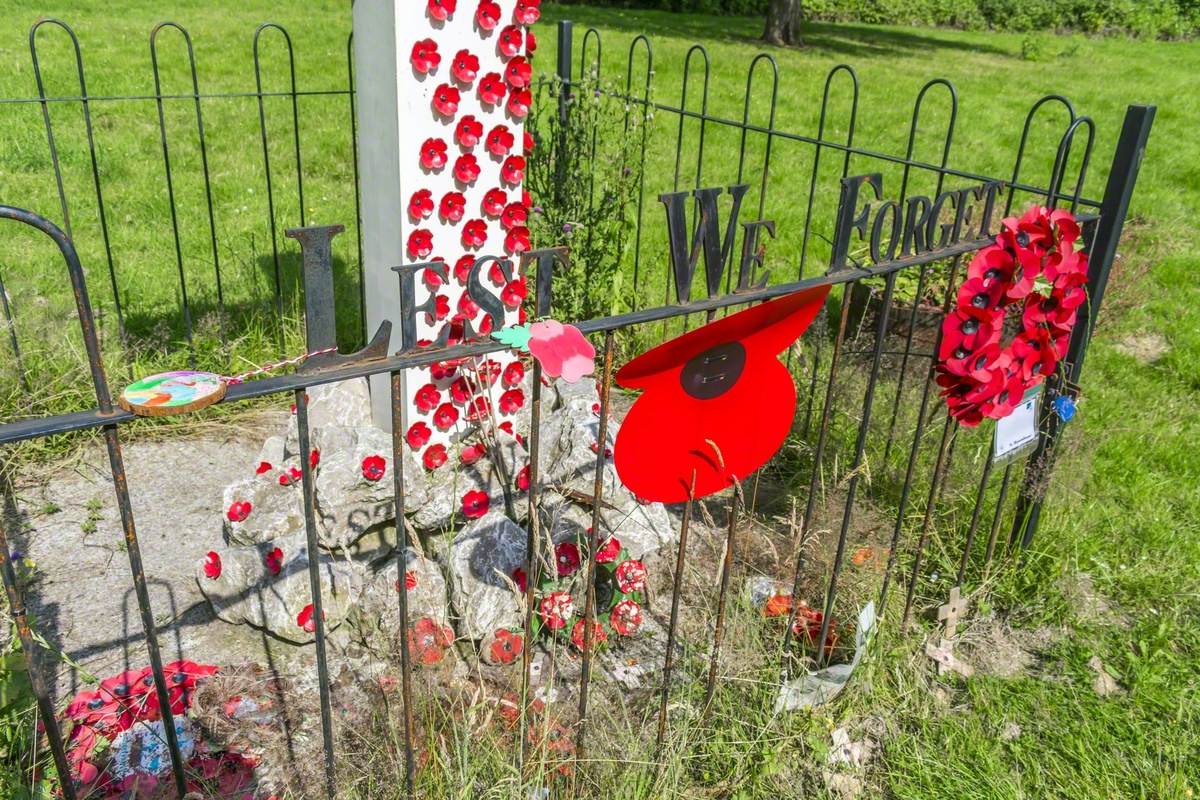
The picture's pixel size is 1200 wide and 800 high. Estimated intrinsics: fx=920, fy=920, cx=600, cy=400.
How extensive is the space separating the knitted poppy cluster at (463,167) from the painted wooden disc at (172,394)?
4.49 feet

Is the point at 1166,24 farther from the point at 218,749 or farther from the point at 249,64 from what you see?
the point at 218,749

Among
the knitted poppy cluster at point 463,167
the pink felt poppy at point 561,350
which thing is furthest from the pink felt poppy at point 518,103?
the pink felt poppy at point 561,350

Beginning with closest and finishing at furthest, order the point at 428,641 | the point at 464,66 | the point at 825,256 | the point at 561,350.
A: 1. the point at 561,350
2. the point at 428,641
3. the point at 464,66
4. the point at 825,256

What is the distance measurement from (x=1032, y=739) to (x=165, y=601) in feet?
7.85

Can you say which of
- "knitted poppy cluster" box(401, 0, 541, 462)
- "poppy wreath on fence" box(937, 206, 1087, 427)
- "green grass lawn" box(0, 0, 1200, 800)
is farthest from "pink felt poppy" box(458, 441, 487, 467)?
"poppy wreath on fence" box(937, 206, 1087, 427)

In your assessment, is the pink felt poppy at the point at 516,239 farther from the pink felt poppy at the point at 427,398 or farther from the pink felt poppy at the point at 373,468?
the pink felt poppy at the point at 373,468

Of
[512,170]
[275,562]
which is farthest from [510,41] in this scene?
[275,562]

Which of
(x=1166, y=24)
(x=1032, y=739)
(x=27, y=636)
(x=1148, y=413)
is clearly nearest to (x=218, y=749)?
(x=27, y=636)

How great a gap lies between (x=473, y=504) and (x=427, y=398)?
0.39m

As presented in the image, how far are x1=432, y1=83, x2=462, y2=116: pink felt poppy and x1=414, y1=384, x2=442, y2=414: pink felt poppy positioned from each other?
83 centimetres

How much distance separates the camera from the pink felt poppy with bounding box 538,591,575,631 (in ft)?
7.54

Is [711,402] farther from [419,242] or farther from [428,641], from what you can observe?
[419,242]

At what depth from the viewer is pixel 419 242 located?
2775 mm

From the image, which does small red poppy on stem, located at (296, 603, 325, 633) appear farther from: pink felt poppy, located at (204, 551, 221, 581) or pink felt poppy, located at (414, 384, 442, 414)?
pink felt poppy, located at (414, 384, 442, 414)
